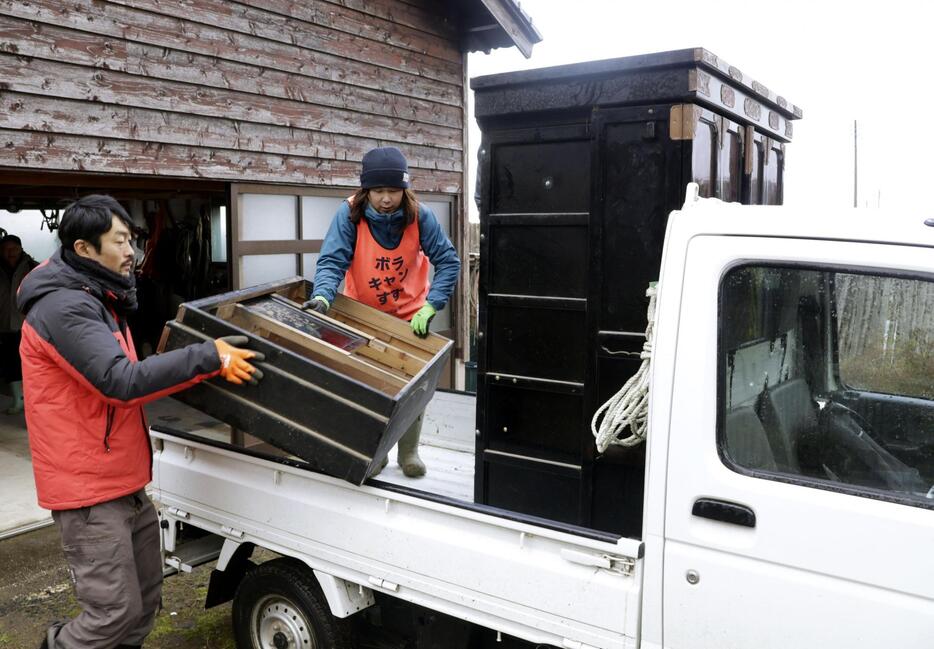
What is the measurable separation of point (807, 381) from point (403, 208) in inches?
91.4

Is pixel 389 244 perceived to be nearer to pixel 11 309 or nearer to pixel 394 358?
pixel 394 358

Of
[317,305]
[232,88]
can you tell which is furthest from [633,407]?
[232,88]

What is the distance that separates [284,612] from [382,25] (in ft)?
19.0

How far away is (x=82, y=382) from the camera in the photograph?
266 centimetres

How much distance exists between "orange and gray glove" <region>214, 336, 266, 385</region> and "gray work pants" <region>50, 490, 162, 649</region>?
→ 0.71m

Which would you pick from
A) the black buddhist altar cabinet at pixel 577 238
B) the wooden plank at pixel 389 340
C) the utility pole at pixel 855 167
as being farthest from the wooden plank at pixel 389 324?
the utility pole at pixel 855 167

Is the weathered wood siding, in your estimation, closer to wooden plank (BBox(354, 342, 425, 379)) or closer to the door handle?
wooden plank (BBox(354, 342, 425, 379))

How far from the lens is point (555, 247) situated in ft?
9.54

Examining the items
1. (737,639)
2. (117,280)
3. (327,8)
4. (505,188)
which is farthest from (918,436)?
(327,8)

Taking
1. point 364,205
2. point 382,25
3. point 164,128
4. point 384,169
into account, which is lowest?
point 364,205

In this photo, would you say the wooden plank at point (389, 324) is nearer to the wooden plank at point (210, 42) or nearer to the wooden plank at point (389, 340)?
the wooden plank at point (389, 340)

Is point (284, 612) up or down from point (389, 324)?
down

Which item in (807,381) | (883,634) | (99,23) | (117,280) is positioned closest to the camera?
(883,634)

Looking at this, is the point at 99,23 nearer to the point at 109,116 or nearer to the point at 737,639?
the point at 109,116
